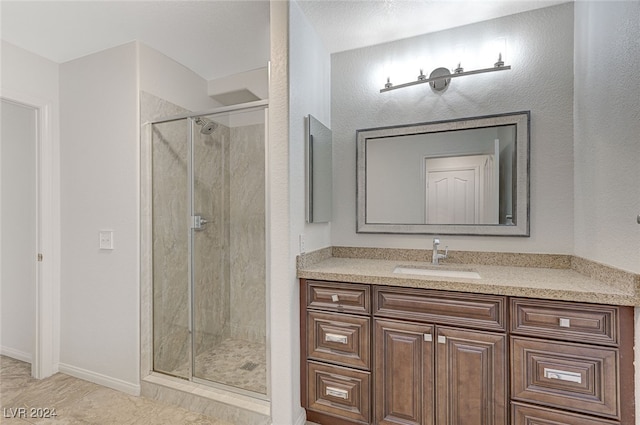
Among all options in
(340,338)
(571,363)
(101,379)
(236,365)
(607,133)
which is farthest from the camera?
(101,379)

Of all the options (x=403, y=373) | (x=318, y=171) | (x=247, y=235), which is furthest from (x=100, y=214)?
(x=403, y=373)

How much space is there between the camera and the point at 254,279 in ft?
7.32

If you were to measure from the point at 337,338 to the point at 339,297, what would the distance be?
234mm

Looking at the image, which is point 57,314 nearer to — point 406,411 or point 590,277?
point 406,411

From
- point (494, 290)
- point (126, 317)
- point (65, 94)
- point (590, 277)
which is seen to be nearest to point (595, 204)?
point (590, 277)

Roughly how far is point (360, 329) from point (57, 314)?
8.54ft

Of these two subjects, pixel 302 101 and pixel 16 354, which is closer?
pixel 302 101

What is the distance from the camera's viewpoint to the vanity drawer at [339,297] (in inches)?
65.0

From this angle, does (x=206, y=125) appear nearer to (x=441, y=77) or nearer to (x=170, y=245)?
(x=170, y=245)

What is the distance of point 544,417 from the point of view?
133cm

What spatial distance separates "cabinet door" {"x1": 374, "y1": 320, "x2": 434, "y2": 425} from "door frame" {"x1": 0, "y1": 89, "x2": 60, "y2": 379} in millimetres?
2672

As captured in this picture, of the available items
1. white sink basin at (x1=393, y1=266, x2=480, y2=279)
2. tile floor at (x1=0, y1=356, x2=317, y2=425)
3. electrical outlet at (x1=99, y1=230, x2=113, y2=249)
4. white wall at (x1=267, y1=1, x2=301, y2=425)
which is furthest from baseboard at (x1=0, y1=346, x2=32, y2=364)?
white sink basin at (x1=393, y1=266, x2=480, y2=279)

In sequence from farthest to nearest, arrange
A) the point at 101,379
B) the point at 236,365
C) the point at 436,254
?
the point at 101,379 → the point at 236,365 → the point at 436,254

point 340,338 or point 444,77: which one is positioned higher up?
point 444,77
